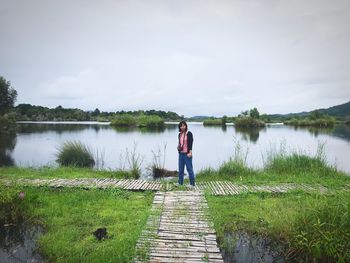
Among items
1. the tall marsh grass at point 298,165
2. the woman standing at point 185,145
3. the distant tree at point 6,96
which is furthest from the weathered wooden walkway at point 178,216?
the distant tree at point 6,96

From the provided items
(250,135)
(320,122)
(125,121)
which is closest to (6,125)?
(125,121)

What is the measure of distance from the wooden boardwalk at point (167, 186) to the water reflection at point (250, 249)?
242 cm

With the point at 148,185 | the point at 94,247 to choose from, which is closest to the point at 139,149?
the point at 148,185

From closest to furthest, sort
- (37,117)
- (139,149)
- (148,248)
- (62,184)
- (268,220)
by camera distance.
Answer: (148,248)
(268,220)
(62,184)
(139,149)
(37,117)

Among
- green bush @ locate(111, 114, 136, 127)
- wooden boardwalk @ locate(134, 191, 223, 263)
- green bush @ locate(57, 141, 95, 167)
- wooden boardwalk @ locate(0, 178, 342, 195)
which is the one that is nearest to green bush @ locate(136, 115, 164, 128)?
green bush @ locate(111, 114, 136, 127)

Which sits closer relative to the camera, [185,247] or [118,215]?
[185,247]

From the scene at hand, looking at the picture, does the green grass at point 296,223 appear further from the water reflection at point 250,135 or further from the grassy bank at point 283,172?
the water reflection at point 250,135

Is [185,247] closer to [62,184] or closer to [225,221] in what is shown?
[225,221]

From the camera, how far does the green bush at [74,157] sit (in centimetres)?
1304

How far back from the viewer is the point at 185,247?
423 cm

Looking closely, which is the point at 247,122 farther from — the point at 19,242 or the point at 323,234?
the point at 19,242

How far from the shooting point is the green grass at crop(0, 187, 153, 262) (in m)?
4.22

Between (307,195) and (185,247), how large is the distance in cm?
429

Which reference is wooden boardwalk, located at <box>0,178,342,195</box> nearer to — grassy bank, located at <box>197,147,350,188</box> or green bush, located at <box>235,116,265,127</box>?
grassy bank, located at <box>197,147,350,188</box>
